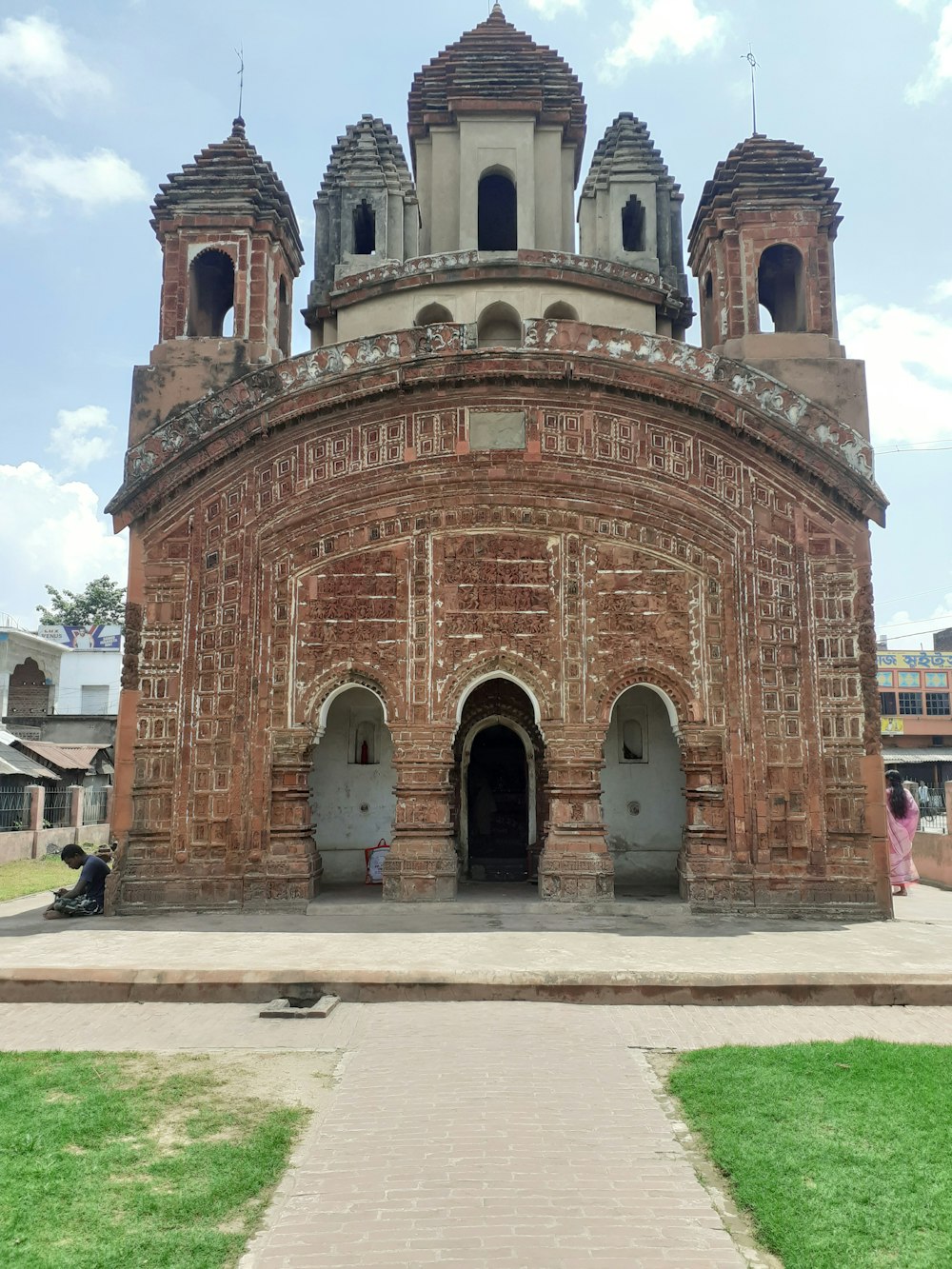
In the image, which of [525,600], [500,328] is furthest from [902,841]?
[500,328]

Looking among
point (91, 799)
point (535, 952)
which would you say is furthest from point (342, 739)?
point (91, 799)

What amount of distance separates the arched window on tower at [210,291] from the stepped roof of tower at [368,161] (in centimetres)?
297

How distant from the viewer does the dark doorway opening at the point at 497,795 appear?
14.5 m

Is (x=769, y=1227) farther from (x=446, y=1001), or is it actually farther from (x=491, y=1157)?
(x=446, y=1001)

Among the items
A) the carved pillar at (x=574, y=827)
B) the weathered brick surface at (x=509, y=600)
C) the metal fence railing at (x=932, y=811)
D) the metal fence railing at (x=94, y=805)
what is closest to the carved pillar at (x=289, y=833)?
the weathered brick surface at (x=509, y=600)

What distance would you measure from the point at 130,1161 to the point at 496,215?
1641cm

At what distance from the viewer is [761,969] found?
8.19 meters

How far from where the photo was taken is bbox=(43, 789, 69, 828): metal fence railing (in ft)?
75.6

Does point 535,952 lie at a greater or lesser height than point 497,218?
lesser

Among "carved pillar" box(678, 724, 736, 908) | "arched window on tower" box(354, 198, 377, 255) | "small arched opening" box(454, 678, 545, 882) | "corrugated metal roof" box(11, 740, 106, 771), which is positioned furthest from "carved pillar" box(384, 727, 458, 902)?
"corrugated metal roof" box(11, 740, 106, 771)

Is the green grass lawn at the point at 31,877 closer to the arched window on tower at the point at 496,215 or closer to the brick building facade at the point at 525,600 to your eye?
the brick building facade at the point at 525,600

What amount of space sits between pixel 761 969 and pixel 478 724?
650 centimetres

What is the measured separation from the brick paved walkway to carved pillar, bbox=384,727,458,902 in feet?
14.3

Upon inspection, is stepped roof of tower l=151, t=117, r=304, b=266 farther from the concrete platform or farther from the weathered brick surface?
the concrete platform
